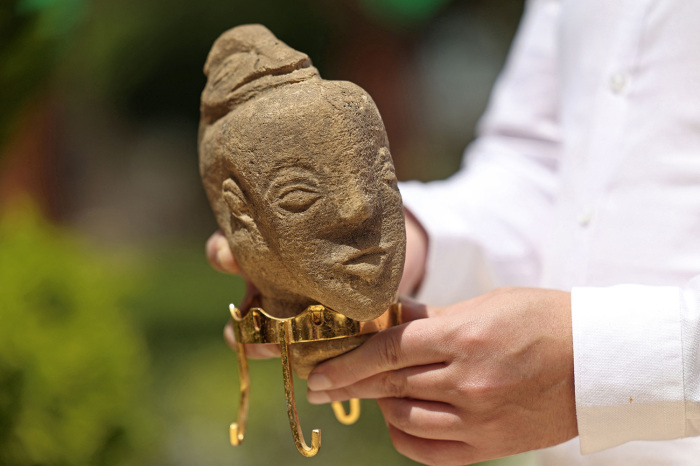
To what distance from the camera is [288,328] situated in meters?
0.97

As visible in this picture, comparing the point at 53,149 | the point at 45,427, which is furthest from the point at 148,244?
the point at 45,427

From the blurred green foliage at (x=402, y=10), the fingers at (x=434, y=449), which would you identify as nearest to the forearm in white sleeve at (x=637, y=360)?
Result: the fingers at (x=434, y=449)

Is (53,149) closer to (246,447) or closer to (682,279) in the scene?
(246,447)

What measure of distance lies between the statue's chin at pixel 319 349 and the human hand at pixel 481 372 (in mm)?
12

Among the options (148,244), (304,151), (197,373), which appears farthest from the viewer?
(148,244)

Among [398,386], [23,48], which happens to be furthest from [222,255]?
[23,48]

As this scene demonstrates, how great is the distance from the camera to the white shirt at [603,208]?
3.07 feet

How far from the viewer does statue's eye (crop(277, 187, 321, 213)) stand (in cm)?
90

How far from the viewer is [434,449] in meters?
1.02

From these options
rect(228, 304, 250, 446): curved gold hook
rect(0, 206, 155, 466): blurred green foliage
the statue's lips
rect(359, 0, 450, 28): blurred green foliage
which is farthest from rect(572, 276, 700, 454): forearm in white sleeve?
rect(359, 0, 450, 28): blurred green foliage

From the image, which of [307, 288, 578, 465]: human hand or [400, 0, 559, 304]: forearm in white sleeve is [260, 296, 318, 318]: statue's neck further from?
[400, 0, 559, 304]: forearm in white sleeve

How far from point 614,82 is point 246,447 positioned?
2426 millimetres

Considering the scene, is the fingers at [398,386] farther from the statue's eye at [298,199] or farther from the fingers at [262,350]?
the statue's eye at [298,199]

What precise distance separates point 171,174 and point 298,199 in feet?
15.8
